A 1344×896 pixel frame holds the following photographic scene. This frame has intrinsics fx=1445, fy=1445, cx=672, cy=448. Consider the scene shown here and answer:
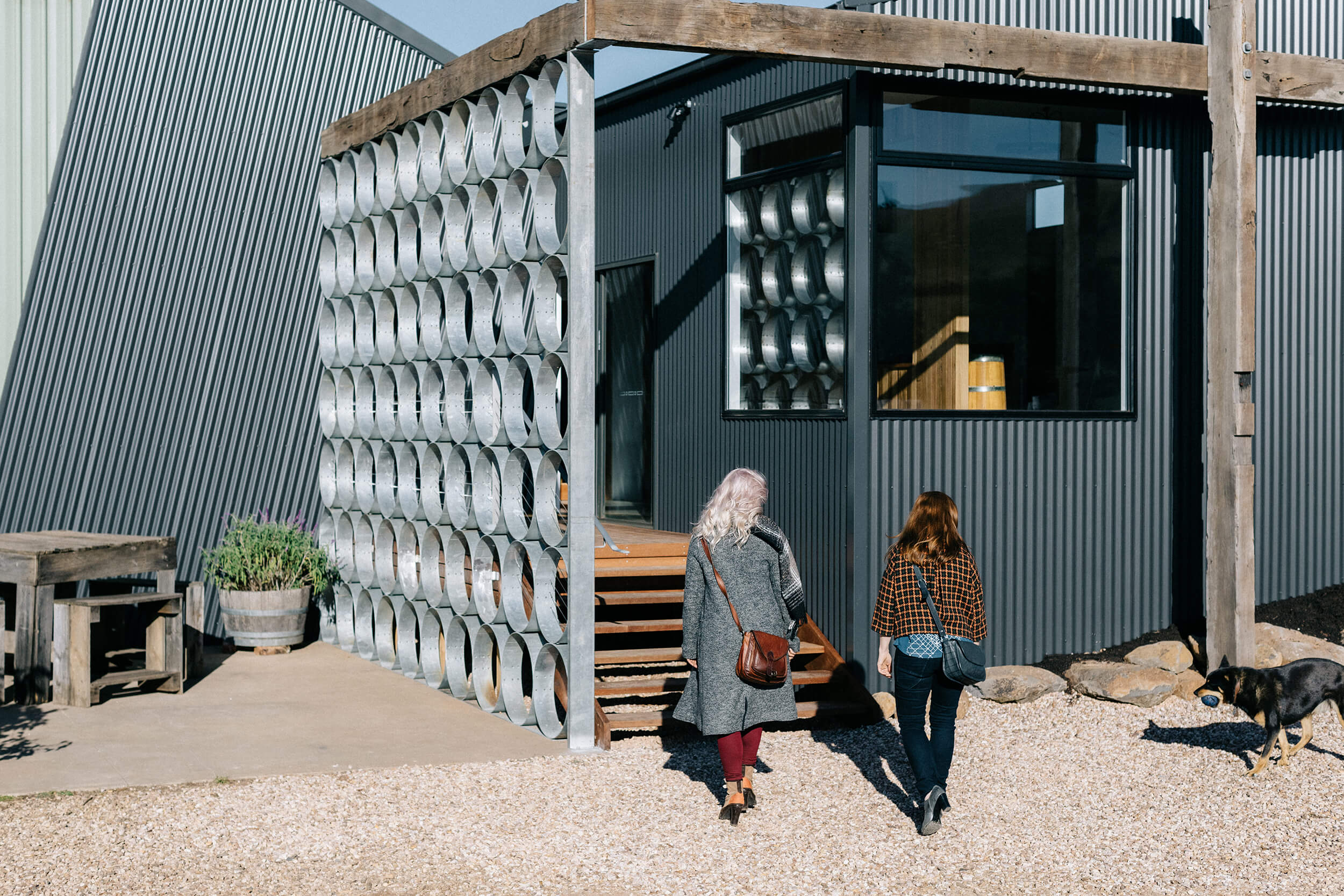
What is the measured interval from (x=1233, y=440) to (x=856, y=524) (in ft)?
7.60

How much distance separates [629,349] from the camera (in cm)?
1199

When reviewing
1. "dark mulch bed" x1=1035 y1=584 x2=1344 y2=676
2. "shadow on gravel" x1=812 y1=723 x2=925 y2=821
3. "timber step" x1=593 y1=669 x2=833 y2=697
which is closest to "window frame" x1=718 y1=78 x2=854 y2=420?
"timber step" x1=593 y1=669 x2=833 y2=697

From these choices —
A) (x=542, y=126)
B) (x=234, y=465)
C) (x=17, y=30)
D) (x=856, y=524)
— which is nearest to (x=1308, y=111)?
(x=856, y=524)

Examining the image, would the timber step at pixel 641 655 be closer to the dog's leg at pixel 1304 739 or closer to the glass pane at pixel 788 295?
the glass pane at pixel 788 295

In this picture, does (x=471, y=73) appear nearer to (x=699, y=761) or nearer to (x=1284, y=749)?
(x=699, y=761)

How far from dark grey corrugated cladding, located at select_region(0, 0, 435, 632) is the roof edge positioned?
430 mm

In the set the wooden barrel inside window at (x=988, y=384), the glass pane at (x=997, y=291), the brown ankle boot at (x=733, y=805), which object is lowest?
the brown ankle boot at (x=733, y=805)

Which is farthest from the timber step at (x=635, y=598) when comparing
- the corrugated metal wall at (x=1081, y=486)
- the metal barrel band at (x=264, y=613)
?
the metal barrel band at (x=264, y=613)

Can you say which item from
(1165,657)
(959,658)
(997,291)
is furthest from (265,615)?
(1165,657)

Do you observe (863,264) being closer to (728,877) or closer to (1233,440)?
(1233,440)

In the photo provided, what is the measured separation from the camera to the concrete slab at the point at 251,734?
6805 millimetres

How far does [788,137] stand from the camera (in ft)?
30.7

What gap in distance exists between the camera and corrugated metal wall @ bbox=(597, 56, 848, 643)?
887 centimetres

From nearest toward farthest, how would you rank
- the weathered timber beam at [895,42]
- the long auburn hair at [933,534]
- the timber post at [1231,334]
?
the long auburn hair at [933,534] < the weathered timber beam at [895,42] < the timber post at [1231,334]
